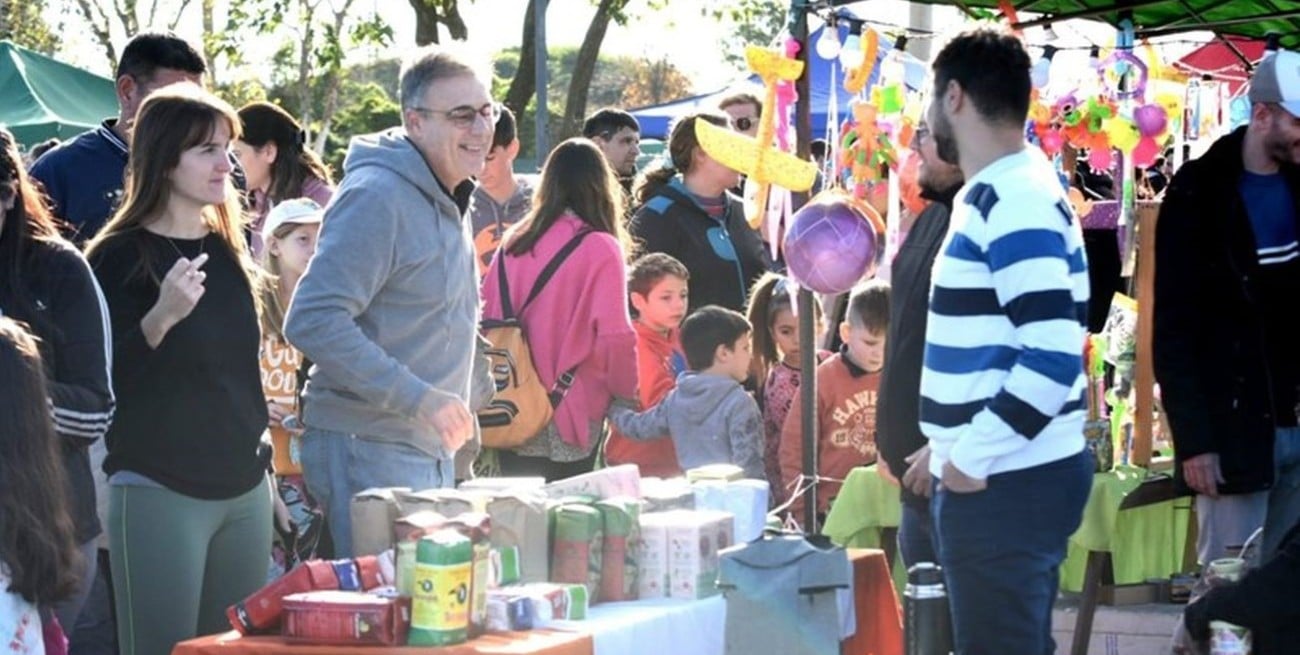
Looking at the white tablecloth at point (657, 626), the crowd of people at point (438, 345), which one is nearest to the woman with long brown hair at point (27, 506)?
the crowd of people at point (438, 345)

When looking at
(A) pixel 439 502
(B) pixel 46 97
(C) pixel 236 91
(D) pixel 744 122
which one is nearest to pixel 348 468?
(A) pixel 439 502

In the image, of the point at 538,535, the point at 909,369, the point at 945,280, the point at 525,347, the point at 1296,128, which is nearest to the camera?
the point at 945,280

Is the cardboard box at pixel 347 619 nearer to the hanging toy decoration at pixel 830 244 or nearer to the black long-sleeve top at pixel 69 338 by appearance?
the black long-sleeve top at pixel 69 338

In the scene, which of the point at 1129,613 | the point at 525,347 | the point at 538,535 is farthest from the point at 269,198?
the point at 1129,613

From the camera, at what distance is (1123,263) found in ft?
22.1

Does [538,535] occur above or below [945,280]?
below

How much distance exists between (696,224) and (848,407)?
96cm

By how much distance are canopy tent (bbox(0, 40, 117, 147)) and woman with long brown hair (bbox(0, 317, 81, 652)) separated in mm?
13480

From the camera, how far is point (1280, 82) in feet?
17.7

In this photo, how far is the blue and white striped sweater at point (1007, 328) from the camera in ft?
13.3

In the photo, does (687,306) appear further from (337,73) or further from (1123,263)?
A: (337,73)

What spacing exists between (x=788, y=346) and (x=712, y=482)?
2.02m

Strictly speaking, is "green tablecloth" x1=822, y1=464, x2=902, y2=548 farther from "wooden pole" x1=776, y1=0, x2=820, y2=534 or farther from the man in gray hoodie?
the man in gray hoodie

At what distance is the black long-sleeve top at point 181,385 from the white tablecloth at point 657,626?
909 millimetres
